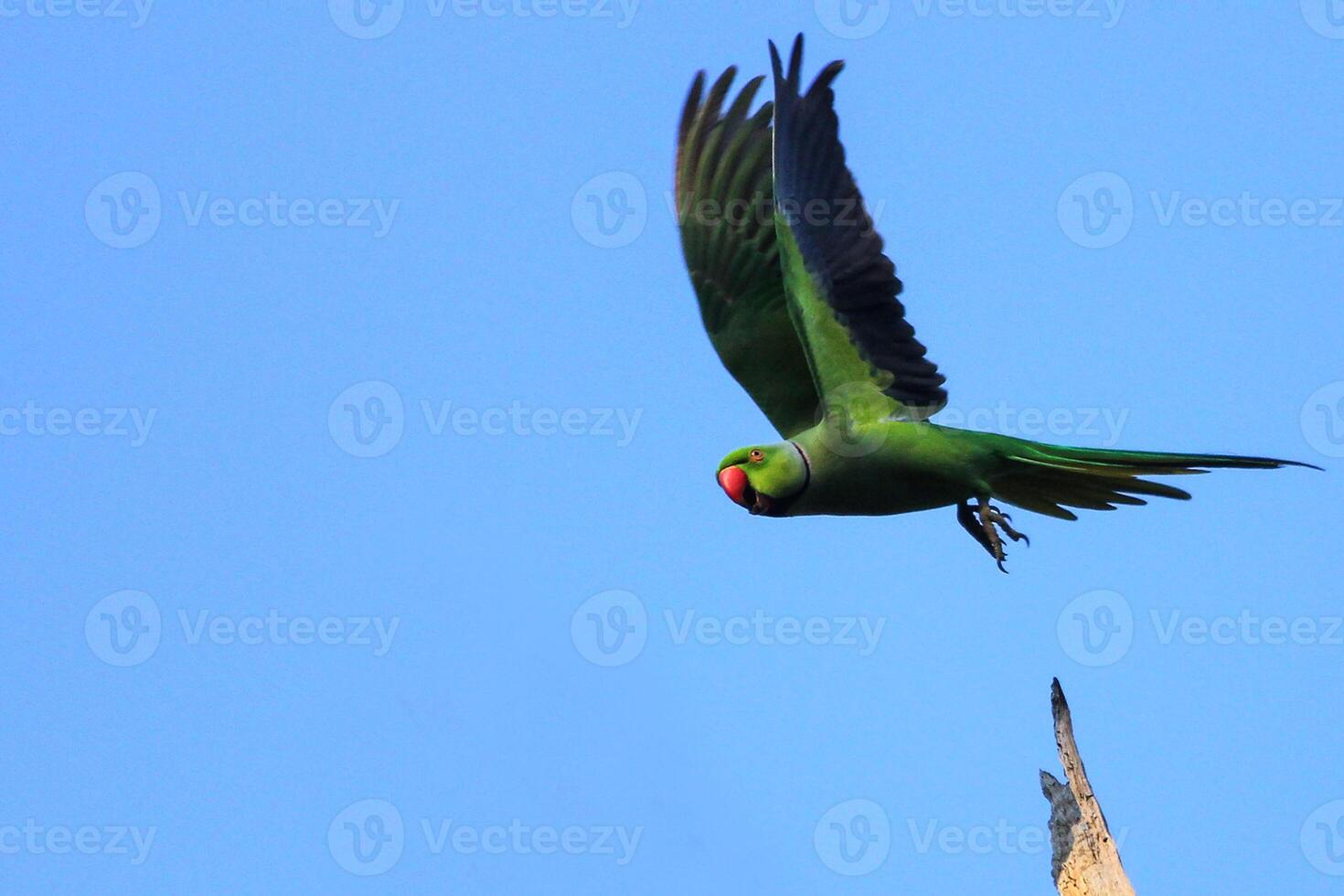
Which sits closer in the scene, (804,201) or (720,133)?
(804,201)

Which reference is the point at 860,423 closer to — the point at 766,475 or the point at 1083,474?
the point at 766,475

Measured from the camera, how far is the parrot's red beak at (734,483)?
853cm

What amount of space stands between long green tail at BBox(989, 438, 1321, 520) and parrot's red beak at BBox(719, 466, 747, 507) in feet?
4.66

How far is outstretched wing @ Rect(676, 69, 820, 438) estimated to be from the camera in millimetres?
9398

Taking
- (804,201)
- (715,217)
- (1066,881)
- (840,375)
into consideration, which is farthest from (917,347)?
(1066,881)

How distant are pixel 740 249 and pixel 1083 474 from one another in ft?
8.17

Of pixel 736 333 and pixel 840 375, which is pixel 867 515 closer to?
pixel 840 375

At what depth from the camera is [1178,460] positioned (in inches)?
327

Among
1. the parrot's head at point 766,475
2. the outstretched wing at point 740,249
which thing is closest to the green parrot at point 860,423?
the parrot's head at point 766,475

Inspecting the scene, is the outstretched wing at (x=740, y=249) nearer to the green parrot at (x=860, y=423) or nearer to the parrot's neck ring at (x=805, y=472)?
the green parrot at (x=860, y=423)

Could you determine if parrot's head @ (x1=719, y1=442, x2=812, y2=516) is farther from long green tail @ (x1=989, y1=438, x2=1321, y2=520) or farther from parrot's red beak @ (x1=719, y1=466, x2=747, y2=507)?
long green tail @ (x1=989, y1=438, x2=1321, y2=520)

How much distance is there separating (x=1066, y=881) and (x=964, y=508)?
294 cm

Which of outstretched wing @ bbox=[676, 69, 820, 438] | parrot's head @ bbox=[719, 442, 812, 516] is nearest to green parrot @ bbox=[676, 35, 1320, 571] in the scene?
parrot's head @ bbox=[719, 442, 812, 516]

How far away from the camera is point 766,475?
27.9ft
